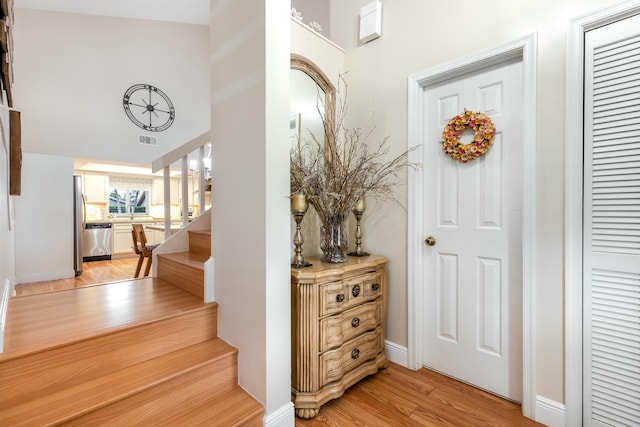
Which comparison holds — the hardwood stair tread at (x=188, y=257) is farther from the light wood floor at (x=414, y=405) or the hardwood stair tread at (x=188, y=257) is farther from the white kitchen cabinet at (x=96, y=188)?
the white kitchen cabinet at (x=96, y=188)

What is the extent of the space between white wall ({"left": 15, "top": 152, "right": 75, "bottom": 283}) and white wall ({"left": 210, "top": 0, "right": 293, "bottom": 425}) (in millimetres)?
4458

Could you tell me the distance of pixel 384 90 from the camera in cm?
228

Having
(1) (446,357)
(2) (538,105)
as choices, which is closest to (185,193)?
(1) (446,357)

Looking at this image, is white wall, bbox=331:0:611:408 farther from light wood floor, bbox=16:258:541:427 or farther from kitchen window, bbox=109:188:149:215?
kitchen window, bbox=109:188:149:215

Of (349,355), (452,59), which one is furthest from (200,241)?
(452,59)

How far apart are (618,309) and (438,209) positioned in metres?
1.03

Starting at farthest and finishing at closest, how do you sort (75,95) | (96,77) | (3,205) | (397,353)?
(96,77)
(75,95)
(397,353)
(3,205)

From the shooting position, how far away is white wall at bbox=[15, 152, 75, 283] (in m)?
4.20

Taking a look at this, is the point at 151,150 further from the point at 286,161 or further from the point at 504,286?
the point at 504,286

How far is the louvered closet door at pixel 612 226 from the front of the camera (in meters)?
1.39

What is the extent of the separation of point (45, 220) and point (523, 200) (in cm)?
601

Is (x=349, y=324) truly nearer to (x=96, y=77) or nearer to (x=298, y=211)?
(x=298, y=211)

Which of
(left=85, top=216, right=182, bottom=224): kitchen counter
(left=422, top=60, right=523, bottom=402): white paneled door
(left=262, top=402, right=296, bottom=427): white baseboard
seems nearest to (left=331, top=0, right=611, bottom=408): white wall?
(left=422, top=60, right=523, bottom=402): white paneled door

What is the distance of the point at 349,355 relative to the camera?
1.84m
